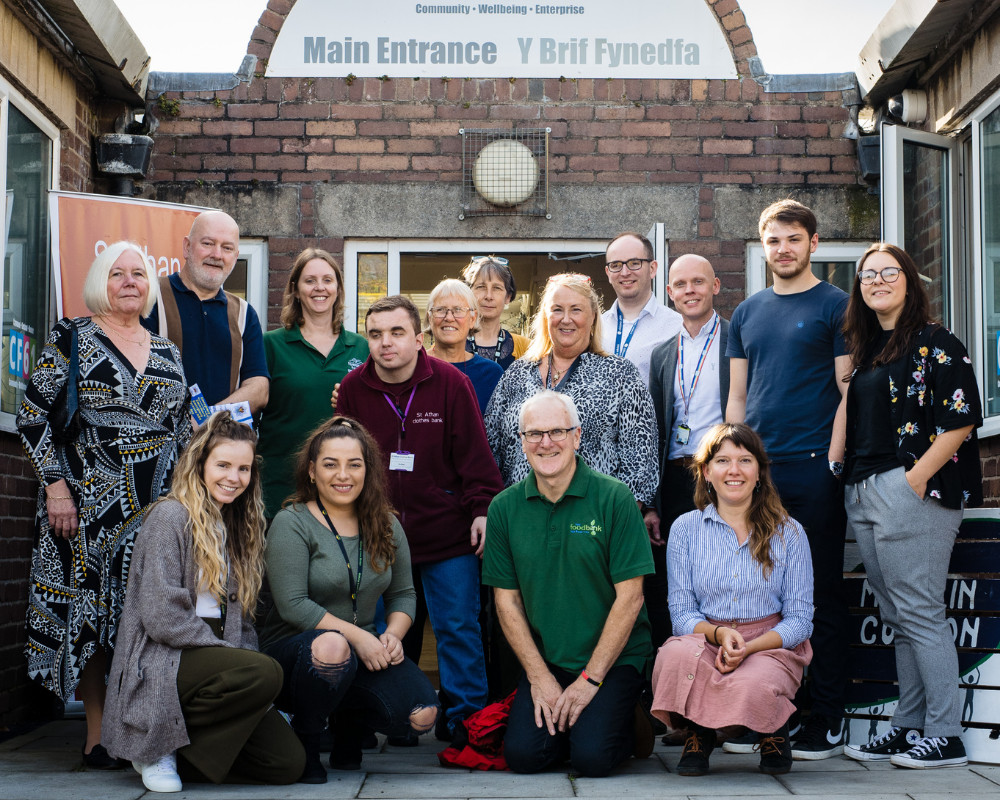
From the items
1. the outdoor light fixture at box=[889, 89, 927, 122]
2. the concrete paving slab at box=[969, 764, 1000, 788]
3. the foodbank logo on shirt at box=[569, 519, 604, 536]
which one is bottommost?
the concrete paving slab at box=[969, 764, 1000, 788]

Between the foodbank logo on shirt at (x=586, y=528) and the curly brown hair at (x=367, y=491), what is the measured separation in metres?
0.62

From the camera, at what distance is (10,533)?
4.88 meters

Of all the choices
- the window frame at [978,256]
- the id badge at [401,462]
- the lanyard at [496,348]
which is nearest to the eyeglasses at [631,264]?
the lanyard at [496,348]

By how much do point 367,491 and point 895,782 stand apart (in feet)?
6.26

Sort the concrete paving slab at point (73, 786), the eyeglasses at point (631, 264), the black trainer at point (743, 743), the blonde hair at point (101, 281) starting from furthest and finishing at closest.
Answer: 1. the eyeglasses at point (631, 264)
2. the black trainer at point (743, 743)
3. the blonde hair at point (101, 281)
4. the concrete paving slab at point (73, 786)

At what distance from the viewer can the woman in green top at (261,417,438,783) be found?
362 centimetres

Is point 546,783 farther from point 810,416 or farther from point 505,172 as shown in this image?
point 505,172

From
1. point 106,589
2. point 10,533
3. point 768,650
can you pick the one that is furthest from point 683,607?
point 10,533

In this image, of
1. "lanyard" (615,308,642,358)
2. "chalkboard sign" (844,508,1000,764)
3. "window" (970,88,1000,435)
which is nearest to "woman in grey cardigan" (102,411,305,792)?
"lanyard" (615,308,642,358)

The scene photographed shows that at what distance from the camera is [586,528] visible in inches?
151

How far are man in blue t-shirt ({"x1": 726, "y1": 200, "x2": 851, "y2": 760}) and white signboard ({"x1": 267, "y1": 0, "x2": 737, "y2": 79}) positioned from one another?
2498 millimetres

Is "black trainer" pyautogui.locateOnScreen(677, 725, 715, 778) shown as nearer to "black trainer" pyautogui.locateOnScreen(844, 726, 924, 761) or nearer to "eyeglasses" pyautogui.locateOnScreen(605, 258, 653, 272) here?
"black trainer" pyautogui.locateOnScreen(844, 726, 924, 761)

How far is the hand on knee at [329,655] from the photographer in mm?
3584

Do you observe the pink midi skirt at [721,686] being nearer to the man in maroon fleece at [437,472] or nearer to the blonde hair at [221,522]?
the man in maroon fleece at [437,472]
